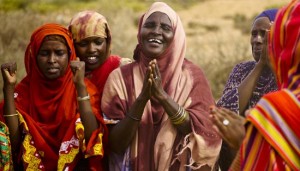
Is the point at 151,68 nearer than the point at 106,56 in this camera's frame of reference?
Yes

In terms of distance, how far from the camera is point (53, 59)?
16.9 feet

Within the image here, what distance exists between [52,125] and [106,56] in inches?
27.4

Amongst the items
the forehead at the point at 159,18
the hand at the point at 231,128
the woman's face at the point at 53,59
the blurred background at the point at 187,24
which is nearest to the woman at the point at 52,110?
the woman's face at the point at 53,59

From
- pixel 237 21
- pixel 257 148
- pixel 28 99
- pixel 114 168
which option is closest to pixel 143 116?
pixel 114 168

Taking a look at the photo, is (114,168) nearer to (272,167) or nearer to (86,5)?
(272,167)

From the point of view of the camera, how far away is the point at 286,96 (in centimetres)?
325

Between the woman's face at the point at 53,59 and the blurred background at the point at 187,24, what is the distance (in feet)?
20.3

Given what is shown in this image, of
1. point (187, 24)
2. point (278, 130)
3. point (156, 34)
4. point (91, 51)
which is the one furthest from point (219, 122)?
point (187, 24)

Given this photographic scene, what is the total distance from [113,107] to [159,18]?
2.25 ft

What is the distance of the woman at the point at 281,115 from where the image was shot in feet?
10.6

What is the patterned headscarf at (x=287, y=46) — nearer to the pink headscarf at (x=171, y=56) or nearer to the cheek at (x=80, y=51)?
the pink headscarf at (x=171, y=56)

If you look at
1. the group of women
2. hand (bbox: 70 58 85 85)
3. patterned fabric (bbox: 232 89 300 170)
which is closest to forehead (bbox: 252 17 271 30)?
the group of women

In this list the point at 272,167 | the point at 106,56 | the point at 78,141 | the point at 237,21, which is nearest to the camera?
the point at 272,167

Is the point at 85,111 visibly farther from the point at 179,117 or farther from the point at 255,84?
the point at 255,84
